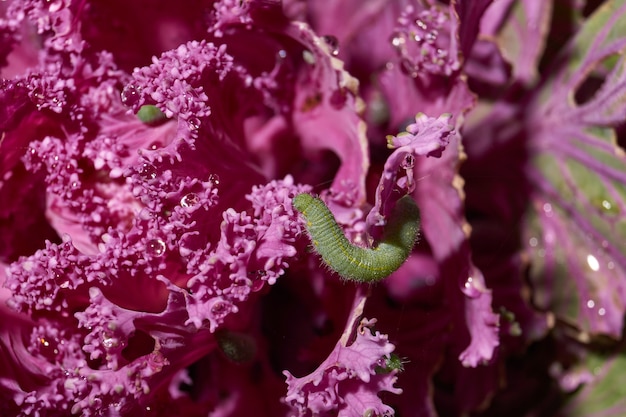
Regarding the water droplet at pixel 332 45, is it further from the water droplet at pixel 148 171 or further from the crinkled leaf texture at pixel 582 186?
the crinkled leaf texture at pixel 582 186

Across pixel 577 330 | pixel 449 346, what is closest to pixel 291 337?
pixel 449 346

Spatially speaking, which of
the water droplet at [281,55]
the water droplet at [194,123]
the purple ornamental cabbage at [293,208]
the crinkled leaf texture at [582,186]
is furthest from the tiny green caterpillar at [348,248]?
the crinkled leaf texture at [582,186]

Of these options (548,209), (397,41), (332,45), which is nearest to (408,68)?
(397,41)

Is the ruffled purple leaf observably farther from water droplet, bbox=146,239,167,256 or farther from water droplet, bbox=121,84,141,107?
water droplet, bbox=121,84,141,107

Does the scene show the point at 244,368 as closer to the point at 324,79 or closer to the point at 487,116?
the point at 324,79

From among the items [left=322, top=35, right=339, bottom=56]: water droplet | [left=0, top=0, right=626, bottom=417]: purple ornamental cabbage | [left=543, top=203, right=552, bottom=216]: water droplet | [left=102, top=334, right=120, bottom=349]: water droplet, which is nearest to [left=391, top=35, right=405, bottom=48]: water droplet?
[left=0, top=0, right=626, bottom=417]: purple ornamental cabbage

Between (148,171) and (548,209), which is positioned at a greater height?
(148,171)

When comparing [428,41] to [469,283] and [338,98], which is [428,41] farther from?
[469,283]
